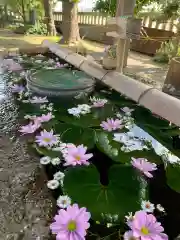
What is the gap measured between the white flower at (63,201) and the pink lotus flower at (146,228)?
266 mm

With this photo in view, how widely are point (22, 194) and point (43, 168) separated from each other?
187 mm

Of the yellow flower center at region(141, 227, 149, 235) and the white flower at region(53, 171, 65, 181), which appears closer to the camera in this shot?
the yellow flower center at region(141, 227, 149, 235)

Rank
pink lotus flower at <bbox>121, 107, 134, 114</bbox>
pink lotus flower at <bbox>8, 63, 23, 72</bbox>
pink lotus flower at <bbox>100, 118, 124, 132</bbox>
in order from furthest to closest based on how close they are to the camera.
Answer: pink lotus flower at <bbox>8, 63, 23, 72</bbox>, pink lotus flower at <bbox>121, 107, 134, 114</bbox>, pink lotus flower at <bbox>100, 118, 124, 132</bbox>

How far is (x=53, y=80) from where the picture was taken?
2.17 m

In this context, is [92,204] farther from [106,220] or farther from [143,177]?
[143,177]

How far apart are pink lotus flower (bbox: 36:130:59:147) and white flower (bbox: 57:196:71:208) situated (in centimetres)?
39

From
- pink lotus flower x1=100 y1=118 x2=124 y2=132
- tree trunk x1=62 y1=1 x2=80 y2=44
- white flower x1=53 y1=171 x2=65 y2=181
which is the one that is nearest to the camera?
white flower x1=53 y1=171 x2=65 y2=181

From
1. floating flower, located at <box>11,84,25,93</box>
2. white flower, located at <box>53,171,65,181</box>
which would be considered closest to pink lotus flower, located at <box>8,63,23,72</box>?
floating flower, located at <box>11,84,25,93</box>

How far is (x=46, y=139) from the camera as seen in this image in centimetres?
131

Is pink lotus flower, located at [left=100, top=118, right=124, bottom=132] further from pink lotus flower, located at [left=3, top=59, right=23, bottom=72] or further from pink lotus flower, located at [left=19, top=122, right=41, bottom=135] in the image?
pink lotus flower, located at [left=3, top=59, right=23, bottom=72]

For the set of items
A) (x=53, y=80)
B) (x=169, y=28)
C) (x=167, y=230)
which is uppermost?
(x=169, y=28)

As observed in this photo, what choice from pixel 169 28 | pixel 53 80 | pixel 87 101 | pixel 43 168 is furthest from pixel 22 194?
pixel 169 28

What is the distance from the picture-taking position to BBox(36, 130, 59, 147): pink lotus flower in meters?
1.28

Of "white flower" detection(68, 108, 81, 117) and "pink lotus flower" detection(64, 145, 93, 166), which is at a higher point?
"white flower" detection(68, 108, 81, 117)
